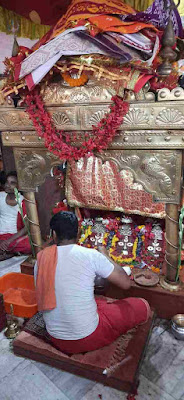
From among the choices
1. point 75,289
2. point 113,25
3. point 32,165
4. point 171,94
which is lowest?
point 75,289

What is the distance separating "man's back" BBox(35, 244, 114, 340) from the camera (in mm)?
2223

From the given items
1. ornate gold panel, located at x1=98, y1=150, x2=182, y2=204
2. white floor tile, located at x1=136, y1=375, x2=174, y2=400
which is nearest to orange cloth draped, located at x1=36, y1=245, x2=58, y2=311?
white floor tile, located at x1=136, y1=375, x2=174, y2=400

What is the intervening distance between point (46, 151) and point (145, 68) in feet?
4.20

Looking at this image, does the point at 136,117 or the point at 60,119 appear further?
the point at 60,119

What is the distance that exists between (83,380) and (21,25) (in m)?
4.69

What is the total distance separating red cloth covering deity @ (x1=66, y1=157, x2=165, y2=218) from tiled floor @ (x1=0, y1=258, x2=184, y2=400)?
1.52 meters

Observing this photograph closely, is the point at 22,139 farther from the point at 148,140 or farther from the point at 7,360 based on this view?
the point at 7,360

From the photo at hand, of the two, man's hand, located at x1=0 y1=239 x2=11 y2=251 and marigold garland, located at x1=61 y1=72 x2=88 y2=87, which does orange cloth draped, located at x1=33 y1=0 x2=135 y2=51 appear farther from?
man's hand, located at x1=0 y1=239 x2=11 y2=251

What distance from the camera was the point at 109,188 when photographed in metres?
3.61

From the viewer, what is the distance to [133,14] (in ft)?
8.41

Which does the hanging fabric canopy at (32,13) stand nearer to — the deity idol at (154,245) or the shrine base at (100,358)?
the deity idol at (154,245)

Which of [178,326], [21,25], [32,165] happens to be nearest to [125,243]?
[178,326]

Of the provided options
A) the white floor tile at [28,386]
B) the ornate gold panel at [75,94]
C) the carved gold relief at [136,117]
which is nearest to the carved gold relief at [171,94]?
the carved gold relief at [136,117]

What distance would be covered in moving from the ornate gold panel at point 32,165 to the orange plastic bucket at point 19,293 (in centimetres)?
107
